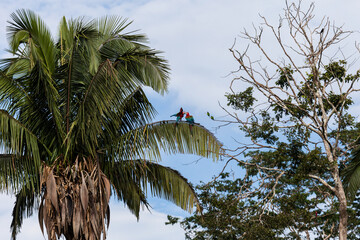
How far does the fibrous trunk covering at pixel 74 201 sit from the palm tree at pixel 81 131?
2 centimetres

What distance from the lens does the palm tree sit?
34.9 ft

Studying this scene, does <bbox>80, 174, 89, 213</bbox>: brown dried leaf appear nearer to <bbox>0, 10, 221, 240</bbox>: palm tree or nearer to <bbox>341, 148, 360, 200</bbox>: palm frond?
<bbox>0, 10, 221, 240</bbox>: palm tree

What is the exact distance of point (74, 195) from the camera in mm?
10570

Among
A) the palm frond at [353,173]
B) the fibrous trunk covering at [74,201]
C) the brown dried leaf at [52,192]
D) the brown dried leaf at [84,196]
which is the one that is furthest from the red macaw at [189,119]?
A: the palm frond at [353,173]

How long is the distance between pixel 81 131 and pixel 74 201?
1.50 meters

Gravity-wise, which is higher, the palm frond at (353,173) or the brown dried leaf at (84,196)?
the palm frond at (353,173)

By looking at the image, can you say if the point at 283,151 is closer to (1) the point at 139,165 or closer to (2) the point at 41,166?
(1) the point at 139,165

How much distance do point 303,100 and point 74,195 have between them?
30.4ft

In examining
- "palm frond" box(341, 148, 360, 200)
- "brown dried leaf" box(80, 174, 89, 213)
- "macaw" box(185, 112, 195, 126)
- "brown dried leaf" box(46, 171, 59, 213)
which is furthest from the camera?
"palm frond" box(341, 148, 360, 200)

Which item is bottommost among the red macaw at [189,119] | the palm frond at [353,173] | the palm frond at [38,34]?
the palm frond at [353,173]

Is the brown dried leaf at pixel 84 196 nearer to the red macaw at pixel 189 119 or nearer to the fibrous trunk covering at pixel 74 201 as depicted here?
the fibrous trunk covering at pixel 74 201

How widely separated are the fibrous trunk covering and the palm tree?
20mm

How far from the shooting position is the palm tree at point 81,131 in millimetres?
10648

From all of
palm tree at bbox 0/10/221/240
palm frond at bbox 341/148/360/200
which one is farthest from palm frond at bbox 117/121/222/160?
palm frond at bbox 341/148/360/200
